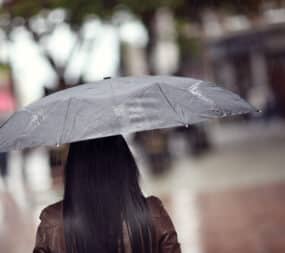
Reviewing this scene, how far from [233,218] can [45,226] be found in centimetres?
675

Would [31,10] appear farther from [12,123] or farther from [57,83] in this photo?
[12,123]

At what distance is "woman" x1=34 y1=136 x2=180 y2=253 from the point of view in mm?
2842

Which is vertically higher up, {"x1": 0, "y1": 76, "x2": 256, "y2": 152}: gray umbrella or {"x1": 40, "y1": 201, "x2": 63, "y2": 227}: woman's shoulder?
{"x1": 0, "y1": 76, "x2": 256, "y2": 152}: gray umbrella

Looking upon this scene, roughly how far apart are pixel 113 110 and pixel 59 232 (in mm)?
561

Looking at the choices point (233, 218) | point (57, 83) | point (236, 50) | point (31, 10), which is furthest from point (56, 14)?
point (236, 50)

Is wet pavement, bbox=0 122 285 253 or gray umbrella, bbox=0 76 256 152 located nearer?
gray umbrella, bbox=0 76 256 152

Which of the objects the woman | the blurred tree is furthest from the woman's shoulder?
the blurred tree

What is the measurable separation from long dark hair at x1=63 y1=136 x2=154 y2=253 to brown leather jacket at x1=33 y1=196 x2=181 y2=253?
1.1 inches

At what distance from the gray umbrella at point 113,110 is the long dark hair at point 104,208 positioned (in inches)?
5.5

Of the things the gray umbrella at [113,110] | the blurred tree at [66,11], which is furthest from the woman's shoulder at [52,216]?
the blurred tree at [66,11]

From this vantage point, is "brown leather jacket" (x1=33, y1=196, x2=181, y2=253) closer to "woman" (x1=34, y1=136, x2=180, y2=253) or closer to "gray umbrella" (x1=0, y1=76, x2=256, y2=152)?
"woman" (x1=34, y1=136, x2=180, y2=253)

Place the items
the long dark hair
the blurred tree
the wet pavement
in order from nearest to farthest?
1. the long dark hair
2. the wet pavement
3. the blurred tree

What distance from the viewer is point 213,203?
35.9 feet

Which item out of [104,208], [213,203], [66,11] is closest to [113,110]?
[104,208]
